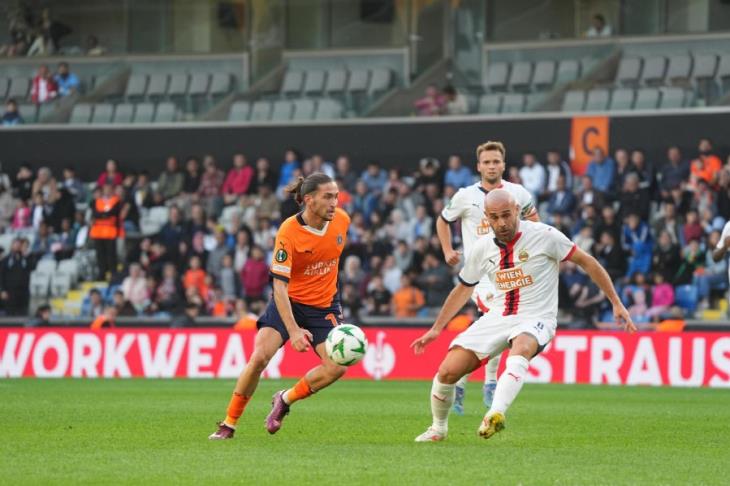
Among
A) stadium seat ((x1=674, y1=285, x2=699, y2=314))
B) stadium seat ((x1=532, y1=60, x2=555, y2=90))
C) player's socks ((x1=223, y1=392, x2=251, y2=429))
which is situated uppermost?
stadium seat ((x1=532, y1=60, x2=555, y2=90))

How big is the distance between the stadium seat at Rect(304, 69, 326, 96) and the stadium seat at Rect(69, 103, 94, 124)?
5.02 meters

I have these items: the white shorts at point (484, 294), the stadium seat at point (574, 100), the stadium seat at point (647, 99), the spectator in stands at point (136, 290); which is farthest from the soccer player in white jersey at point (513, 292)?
the stadium seat at point (574, 100)

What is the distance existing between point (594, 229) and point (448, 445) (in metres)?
14.1

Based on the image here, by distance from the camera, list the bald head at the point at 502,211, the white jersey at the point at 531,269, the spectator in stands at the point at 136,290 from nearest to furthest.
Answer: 1. the bald head at the point at 502,211
2. the white jersey at the point at 531,269
3. the spectator in stands at the point at 136,290

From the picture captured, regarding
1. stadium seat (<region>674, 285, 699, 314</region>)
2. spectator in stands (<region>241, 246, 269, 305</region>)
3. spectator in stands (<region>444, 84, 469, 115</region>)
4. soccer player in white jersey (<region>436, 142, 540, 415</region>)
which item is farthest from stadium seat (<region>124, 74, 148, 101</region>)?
soccer player in white jersey (<region>436, 142, 540, 415</region>)

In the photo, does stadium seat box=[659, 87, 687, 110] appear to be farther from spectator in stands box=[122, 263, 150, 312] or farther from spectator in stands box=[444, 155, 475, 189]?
spectator in stands box=[122, 263, 150, 312]

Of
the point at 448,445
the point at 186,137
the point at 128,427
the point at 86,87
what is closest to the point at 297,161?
the point at 186,137

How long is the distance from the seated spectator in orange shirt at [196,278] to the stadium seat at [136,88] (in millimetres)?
6946

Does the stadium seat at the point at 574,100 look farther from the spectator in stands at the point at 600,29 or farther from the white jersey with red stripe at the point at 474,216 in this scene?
the white jersey with red stripe at the point at 474,216

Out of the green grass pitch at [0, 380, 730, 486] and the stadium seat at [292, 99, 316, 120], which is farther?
the stadium seat at [292, 99, 316, 120]

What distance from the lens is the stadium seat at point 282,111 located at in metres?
30.6

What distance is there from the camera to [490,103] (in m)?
28.8

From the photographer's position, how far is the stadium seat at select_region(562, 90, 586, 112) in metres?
28.0

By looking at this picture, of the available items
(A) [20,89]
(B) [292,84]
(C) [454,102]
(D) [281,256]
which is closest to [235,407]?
(D) [281,256]
